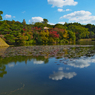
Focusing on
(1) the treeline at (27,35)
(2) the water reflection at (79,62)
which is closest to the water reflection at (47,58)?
(2) the water reflection at (79,62)

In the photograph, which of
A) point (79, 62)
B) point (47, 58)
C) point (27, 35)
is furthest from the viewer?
point (27, 35)

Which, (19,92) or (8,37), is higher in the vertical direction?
(8,37)

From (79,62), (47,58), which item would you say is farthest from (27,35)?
(79,62)

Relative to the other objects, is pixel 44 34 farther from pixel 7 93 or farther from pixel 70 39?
pixel 7 93

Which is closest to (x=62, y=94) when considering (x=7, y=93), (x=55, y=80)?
(x=55, y=80)

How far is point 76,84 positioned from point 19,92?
63.1 inches

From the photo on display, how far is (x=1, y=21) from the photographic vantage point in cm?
2005

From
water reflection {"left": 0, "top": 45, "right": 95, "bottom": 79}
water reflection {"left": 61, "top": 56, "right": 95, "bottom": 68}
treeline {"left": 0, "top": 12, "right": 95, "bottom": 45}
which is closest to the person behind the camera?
water reflection {"left": 61, "top": 56, "right": 95, "bottom": 68}

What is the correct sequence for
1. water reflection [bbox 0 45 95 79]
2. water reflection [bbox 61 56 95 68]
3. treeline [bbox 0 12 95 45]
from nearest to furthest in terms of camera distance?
water reflection [bbox 61 56 95 68] → water reflection [bbox 0 45 95 79] → treeline [bbox 0 12 95 45]

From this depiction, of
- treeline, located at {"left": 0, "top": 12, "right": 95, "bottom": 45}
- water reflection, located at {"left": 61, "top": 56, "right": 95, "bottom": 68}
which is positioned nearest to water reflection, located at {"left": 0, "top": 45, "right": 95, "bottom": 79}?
water reflection, located at {"left": 61, "top": 56, "right": 95, "bottom": 68}

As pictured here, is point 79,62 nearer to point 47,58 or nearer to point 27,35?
point 47,58

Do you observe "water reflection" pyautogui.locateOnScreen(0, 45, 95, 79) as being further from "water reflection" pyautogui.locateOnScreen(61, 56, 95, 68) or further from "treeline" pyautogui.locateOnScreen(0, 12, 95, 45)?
"treeline" pyautogui.locateOnScreen(0, 12, 95, 45)

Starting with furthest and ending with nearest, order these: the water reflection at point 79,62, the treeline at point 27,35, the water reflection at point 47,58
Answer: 1. the treeline at point 27,35
2. the water reflection at point 47,58
3. the water reflection at point 79,62

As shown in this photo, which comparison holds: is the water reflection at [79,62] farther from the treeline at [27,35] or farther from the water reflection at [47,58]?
the treeline at [27,35]
